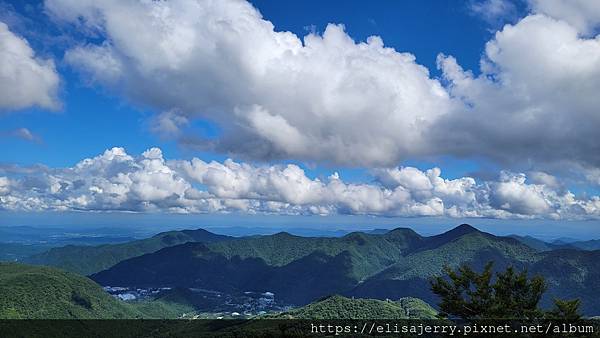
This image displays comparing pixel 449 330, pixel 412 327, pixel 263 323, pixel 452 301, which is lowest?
pixel 263 323

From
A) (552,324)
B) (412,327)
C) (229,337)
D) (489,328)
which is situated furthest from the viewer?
(229,337)

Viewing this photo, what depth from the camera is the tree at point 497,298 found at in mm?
52094

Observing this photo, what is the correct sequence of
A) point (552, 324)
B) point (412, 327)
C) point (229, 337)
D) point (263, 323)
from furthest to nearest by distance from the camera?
point (263, 323)
point (229, 337)
point (412, 327)
point (552, 324)

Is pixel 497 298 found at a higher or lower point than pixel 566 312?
higher

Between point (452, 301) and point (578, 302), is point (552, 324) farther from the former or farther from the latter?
point (452, 301)

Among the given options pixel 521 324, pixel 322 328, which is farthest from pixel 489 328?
pixel 322 328

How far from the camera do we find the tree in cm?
5209

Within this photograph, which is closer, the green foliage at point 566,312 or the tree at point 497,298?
the tree at point 497,298

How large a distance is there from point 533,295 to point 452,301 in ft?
34.4

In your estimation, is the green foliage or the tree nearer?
the tree

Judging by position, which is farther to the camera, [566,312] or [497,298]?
[566,312]

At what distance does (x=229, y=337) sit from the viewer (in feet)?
510

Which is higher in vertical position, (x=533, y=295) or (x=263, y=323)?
(x=533, y=295)

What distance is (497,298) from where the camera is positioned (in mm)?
53250
